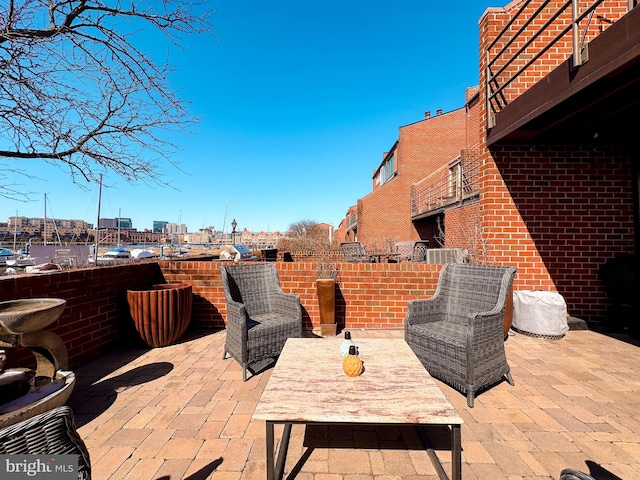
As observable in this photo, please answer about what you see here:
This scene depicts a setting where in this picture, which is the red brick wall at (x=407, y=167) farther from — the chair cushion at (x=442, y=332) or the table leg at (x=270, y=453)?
the table leg at (x=270, y=453)

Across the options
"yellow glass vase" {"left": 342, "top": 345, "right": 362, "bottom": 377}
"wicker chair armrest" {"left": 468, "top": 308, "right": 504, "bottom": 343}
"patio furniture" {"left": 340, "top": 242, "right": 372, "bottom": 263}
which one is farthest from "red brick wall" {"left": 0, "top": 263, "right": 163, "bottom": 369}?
→ "patio furniture" {"left": 340, "top": 242, "right": 372, "bottom": 263}

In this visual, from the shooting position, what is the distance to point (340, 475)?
1632 mm

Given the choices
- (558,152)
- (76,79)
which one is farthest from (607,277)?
(76,79)

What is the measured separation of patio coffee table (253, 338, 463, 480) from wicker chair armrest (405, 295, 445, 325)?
775 mm

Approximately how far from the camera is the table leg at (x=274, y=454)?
140 cm

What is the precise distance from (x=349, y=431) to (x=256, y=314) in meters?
1.78

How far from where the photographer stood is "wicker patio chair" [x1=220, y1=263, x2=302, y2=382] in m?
2.79

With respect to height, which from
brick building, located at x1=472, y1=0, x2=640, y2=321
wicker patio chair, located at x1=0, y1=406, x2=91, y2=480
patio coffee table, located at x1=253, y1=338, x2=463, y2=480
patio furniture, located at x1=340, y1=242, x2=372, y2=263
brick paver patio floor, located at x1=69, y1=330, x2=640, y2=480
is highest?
brick building, located at x1=472, y1=0, x2=640, y2=321

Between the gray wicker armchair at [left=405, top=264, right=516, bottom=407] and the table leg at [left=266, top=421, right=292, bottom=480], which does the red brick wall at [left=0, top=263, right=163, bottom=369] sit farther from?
the gray wicker armchair at [left=405, top=264, right=516, bottom=407]

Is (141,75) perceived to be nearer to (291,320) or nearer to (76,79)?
(76,79)

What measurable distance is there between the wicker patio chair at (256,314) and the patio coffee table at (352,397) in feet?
2.73

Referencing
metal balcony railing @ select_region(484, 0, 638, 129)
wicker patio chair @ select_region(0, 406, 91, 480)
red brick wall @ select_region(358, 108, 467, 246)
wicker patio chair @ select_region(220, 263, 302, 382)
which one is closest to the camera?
wicker patio chair @ select_region(0, 406, 91, 480)

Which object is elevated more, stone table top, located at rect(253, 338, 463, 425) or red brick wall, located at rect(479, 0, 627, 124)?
red brick wall, located at rect(479, 0, 627, 124)

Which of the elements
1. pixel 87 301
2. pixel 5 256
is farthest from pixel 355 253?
pixel 5 256
